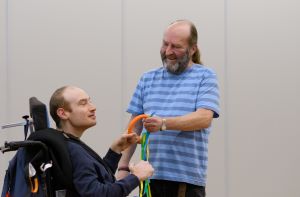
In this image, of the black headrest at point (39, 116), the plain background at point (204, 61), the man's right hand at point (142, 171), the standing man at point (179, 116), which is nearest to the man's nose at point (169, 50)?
the standing man at point (179, 116)

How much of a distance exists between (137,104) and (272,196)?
1954 millimetres

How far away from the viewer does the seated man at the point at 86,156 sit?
1.88 m

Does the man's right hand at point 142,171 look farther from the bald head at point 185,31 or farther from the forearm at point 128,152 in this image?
the bald head at point 185,31

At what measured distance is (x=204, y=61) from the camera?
399cm

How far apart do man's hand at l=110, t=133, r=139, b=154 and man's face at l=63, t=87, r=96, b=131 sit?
0.59 ft

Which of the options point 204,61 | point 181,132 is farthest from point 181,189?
point 204,61

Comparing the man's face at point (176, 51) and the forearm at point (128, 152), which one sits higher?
the man's face at point (176, 51)

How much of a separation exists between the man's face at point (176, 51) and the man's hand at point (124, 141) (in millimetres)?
347

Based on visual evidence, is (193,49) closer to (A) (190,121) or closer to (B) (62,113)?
(A) (190,121)

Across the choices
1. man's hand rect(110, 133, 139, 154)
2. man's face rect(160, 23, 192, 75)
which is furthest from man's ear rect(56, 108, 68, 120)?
man's face rect(160, 23, 192, 75)

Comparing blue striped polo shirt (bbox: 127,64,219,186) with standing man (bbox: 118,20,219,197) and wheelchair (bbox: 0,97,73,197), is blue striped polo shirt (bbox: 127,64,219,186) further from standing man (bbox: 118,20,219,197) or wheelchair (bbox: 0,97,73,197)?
wheelchair (bbox: 0,97,73,197)

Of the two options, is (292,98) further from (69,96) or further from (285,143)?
(69,96)

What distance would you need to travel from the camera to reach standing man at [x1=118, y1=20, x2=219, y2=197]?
2.26 m

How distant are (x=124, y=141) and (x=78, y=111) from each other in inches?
10.0
